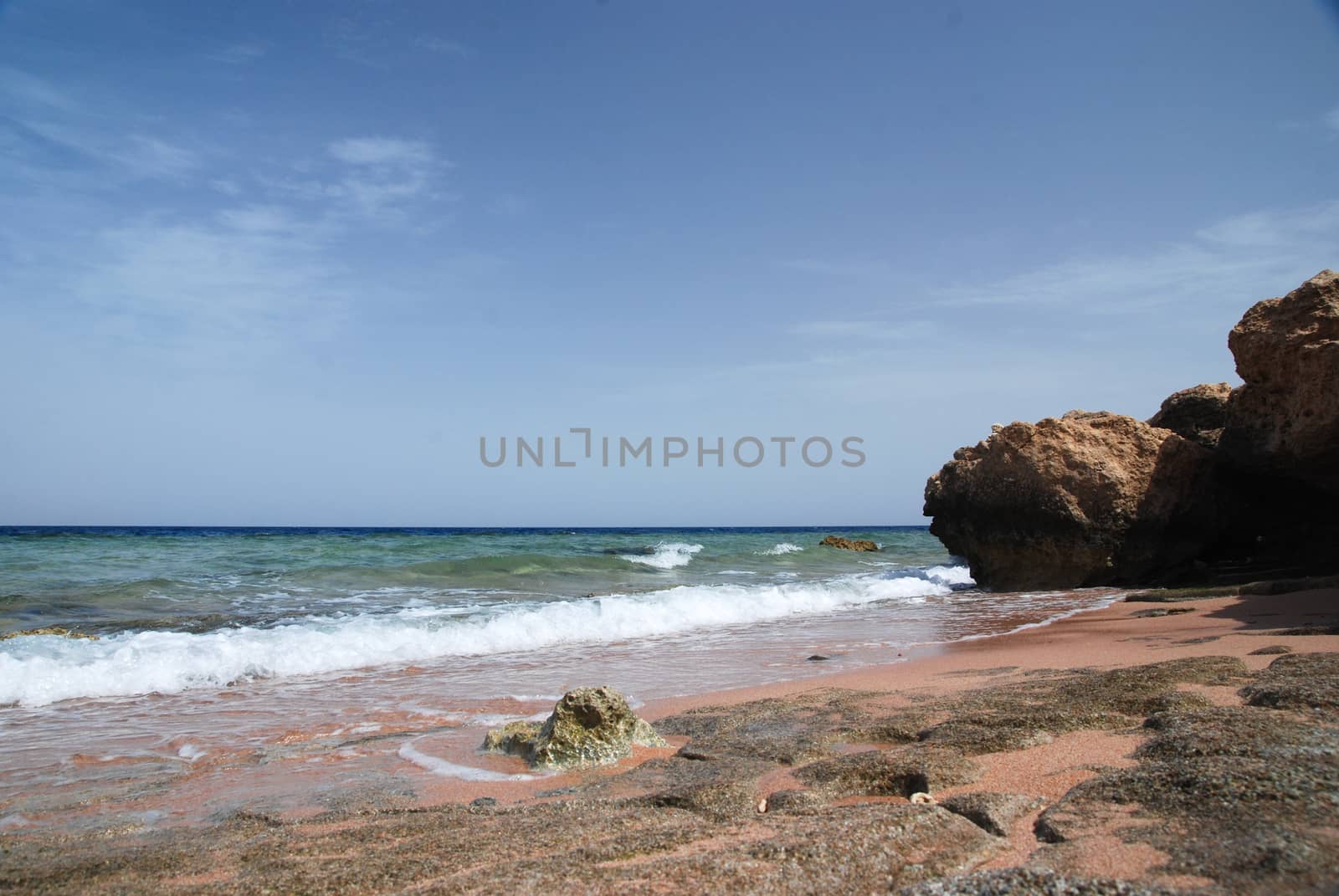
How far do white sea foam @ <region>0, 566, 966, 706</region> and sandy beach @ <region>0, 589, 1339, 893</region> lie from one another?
4.21 meters

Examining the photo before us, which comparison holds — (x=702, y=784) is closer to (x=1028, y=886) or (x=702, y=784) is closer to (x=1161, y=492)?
(x=1028, y=886)

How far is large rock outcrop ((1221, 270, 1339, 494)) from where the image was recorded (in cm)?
976

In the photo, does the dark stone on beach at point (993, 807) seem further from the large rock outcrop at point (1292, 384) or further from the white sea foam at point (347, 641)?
the large rock outcrop at point (1292, 384)

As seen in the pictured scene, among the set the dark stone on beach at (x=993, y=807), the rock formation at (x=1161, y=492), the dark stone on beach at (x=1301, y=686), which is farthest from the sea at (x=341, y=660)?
the dark stone on beach at (x=1301, y=686)

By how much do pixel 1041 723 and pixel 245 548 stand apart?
89.6 feet

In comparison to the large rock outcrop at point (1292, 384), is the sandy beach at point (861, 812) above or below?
below

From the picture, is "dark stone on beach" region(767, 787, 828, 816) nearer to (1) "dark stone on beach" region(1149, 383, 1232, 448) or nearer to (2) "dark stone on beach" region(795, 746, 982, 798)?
(2) "dark stone on beach" region(795, 746, 982, 798)

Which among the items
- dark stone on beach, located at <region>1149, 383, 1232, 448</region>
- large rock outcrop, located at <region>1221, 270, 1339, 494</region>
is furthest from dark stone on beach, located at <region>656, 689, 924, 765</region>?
dark stone on beach, located at <region>1149, 383, 1232, 448</region>

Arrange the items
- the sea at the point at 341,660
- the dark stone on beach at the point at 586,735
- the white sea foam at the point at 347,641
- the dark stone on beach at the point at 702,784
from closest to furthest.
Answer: the dark stone on beach at the point at 702,784
the dark stone on beach at the point at 586,735
the sea at the point at 341,660
the white sea foam at the point at 347,641

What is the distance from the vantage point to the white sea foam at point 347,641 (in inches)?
286

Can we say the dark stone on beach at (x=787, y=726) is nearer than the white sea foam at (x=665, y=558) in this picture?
Yes

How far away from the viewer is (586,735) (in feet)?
14.5

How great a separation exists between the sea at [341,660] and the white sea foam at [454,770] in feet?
0.06

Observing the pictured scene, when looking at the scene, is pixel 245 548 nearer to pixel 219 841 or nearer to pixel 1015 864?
pixel 219 841
